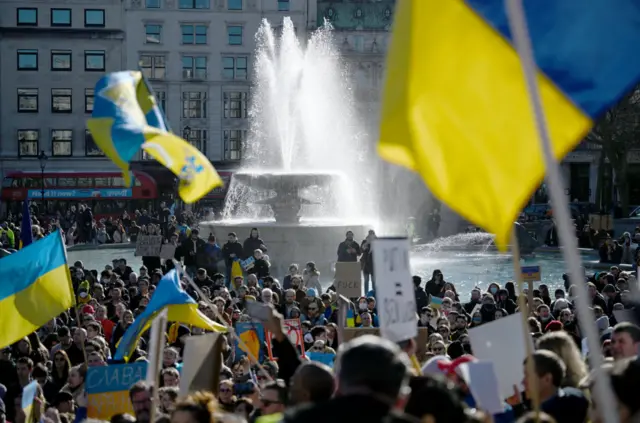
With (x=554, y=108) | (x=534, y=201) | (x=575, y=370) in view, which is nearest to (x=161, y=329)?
(x=575, y=370)

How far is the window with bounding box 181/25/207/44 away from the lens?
2953 inches

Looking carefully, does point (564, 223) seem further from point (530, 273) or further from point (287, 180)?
point (287, 180)

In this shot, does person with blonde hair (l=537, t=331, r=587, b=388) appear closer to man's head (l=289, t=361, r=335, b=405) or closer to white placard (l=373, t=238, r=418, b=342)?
white placard (l=373, t=238, r=418, b=342)

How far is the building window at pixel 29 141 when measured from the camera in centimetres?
7288

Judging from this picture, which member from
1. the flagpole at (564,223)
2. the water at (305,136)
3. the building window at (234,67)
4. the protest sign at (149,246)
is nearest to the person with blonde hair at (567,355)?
the flagpole at (564,223)

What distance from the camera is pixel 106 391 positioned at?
8.89 metres

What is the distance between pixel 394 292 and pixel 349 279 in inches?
432

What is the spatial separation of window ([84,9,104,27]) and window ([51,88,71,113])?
454 centimetres

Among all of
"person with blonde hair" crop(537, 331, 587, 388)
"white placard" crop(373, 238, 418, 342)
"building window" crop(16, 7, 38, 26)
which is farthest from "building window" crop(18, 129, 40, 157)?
"white placard" crop(373, 238, 418, 342)

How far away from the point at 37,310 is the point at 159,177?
205 feet

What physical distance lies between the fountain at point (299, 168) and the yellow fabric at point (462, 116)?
21.3 m

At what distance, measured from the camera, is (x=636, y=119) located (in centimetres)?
4778

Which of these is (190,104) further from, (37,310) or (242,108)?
(37,310)

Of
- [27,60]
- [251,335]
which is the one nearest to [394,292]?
[251,335]
